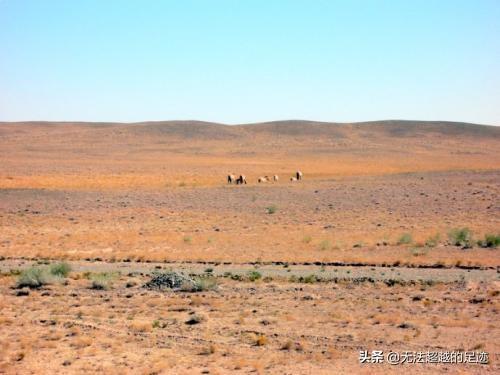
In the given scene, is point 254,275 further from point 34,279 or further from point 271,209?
point 271,209

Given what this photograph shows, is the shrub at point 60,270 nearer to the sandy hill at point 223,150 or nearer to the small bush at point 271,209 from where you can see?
the small bush at point 271,209

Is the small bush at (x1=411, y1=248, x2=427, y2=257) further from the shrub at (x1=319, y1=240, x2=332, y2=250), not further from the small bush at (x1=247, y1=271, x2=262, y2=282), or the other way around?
the small bush at (x1=247, y1=271, x2=262, y2=282)

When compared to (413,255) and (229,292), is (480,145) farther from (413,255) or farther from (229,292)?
(229,292)

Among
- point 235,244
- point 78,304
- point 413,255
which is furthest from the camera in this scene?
point 235,244

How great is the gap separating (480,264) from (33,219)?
27.3m

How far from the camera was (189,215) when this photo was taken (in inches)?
1729

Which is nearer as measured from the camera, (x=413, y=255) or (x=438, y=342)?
(x=438, y=342)

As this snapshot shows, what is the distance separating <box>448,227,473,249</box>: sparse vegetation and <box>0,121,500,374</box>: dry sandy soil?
1.58ft

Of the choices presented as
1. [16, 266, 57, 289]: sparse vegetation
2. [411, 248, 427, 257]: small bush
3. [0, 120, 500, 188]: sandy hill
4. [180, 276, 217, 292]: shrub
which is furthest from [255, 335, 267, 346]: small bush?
[0, 120, 500, 188]: sandy hill

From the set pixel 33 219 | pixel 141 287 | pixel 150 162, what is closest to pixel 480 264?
pixel 141 287

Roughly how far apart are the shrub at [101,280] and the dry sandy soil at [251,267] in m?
0.34

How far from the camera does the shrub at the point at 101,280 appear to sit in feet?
73.1

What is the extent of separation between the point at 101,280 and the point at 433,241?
16423 millimetres

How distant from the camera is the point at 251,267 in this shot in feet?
86.7
